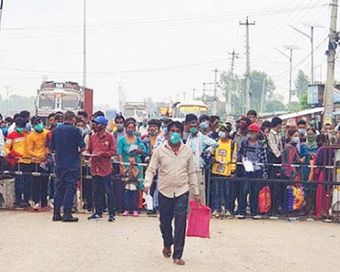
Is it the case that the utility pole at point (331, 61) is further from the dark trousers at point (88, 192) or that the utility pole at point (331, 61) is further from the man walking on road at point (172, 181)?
the man walking on road at point (172, 181)

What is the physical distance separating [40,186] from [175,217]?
15.5 feet

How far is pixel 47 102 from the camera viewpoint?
3572 centimetres

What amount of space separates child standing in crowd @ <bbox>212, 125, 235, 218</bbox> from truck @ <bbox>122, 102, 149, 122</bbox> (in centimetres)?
3082

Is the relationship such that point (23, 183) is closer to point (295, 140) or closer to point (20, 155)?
point (20, 155)

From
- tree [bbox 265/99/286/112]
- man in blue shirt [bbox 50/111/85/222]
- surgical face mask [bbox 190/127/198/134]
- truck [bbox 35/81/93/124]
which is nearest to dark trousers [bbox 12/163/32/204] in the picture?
man in blue shirt [bbox 50/111/85/222]

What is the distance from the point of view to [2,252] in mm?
8195

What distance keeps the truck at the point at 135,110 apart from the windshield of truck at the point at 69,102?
7116mm

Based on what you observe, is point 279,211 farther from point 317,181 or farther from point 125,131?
point 125,131

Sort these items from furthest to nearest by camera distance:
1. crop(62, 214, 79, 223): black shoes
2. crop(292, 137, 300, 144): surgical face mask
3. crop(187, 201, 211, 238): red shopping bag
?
crop(292, 137, 300, 144): surgical face mask
crop(62, 214, 79, 223): black shoes
crop(187, 201, 211, 238): red shopping bag

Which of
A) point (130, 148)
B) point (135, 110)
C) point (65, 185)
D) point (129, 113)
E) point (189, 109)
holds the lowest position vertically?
point (65, 185)

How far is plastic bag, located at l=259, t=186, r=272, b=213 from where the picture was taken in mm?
11823

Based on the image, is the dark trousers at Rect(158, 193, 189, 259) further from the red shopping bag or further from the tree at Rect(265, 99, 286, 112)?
the tree at Rect(265, 99, 286, 112)

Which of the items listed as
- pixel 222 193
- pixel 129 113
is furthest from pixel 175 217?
pixel 129 113

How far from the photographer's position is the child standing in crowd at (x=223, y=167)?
1173cm
